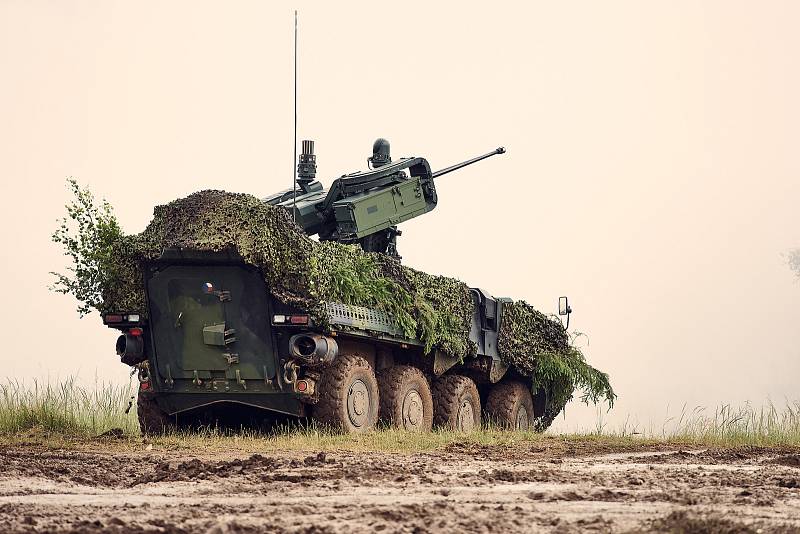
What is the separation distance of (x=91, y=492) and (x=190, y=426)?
6.86 m

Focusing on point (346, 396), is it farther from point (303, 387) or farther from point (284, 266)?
point (284, 266)

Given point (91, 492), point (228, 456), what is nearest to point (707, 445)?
point (228, 456)

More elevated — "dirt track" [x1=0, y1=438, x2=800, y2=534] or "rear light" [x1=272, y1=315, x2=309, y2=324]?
"rear light" [x1=272, y1=315, x2=309, y2=324]

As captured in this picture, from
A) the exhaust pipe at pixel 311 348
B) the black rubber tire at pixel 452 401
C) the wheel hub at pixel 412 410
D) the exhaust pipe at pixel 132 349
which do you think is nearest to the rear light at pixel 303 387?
the exhaust pipe at pixel 311 348

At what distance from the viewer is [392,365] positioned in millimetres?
16359

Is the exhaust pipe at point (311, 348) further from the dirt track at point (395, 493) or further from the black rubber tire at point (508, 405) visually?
the black rubber tire at point (508, 405)

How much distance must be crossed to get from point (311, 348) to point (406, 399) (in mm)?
2593

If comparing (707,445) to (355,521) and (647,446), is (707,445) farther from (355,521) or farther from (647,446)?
(355,521)

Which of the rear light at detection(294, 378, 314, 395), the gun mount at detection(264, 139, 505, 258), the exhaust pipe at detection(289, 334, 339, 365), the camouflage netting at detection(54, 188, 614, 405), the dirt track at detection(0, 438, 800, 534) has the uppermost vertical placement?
the gun mount at detection(264, 139, 505, 258)

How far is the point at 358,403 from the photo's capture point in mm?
14820

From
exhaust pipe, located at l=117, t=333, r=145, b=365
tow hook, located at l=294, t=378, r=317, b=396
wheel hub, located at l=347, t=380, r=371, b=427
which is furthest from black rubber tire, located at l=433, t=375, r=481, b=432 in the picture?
exhaust pipe, located at l=117, t=333, r=145, b=365

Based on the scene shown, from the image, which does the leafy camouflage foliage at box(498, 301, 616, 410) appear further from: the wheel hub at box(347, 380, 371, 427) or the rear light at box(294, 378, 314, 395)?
the rear light at box(294, 378, 314, 395)

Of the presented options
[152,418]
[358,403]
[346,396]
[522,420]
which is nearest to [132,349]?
[152,418]

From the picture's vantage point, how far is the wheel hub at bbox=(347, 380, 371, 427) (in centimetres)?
1466
